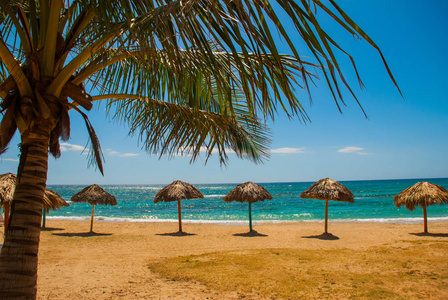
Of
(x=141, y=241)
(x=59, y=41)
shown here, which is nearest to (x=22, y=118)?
(x=59, y=41)

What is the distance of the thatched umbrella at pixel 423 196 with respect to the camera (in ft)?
35.0

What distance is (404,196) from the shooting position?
11523 mm

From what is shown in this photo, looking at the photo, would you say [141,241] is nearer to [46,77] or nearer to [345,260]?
[345,260]

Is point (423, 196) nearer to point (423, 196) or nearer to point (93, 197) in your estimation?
point (423, 196)

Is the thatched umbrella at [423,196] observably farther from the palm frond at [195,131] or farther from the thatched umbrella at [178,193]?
the palm frond at [195,131]

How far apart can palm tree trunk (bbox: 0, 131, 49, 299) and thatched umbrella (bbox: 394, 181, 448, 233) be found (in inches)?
470

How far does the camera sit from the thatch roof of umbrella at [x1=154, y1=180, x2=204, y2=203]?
12055 millimetres

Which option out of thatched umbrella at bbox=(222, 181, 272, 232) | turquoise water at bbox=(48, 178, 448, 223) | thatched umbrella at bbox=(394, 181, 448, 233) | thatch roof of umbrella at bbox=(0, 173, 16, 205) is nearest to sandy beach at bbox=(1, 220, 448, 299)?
thatched umbrella at bbox=(394, 181, 448, 233)

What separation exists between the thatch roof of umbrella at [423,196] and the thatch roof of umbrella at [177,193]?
25.2 feet

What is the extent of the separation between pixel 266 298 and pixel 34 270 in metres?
3.10

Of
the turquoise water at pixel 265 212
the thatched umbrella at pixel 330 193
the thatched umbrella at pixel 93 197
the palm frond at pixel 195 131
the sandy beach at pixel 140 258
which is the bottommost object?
the turquoise water at pixel 265 212

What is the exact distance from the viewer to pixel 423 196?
1088cm

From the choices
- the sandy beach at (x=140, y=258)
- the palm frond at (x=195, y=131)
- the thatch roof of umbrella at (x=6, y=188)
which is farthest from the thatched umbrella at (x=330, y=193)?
the thatch roof of umbrella at (x=6, y=188)

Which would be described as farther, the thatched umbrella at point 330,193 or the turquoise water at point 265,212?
the turquoise water at point 265,212
